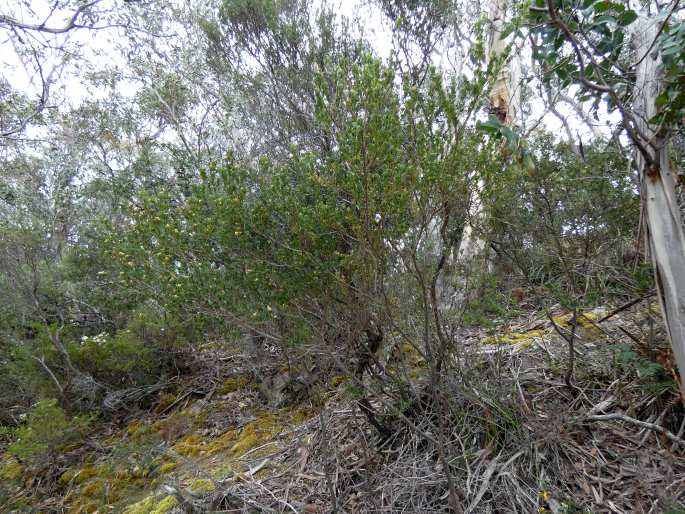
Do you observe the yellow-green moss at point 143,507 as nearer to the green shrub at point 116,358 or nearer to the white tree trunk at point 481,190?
the green shrub at point 116,358

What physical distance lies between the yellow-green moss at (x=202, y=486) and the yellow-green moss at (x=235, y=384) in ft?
7.78

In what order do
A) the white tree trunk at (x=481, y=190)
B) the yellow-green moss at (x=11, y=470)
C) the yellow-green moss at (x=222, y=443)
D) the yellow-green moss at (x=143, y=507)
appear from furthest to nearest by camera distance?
the yellow-green moss at (x=11, y=470)
the yellow-green moss at (x=222, y=443)
the yellow-green moss at (x=143, y=507)
the white tree trunk at (x=481, y=190)

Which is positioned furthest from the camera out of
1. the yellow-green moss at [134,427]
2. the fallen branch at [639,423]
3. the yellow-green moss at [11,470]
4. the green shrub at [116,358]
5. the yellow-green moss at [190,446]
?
the green shrub at [116,358]

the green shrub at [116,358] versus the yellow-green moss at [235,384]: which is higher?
the green shrub at [116,358]

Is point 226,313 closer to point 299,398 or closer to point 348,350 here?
point 348,350

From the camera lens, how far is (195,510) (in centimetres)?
361

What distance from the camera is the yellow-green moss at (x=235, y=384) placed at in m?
6.62

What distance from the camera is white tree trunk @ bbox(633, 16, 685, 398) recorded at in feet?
8.61

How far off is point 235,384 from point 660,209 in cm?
572

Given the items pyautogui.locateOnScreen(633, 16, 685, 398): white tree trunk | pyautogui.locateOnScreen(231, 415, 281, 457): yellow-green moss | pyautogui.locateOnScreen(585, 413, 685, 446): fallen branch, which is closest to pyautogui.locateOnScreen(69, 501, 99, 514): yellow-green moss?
pyautogui.locateOnScreen(231, 415, 281, 457): yellow-green moss

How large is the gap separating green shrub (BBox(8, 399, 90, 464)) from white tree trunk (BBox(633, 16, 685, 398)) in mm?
6231

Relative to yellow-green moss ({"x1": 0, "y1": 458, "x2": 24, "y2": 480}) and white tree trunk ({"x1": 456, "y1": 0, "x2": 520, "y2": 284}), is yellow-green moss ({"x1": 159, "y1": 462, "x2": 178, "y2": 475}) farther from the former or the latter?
white tree trunk ({"x1": 456, "y1": 0, "x2": 520, "y2": 284})

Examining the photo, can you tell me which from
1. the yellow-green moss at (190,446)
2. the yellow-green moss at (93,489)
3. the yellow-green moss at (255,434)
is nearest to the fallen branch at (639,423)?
the yellow-green moss at (255,434)

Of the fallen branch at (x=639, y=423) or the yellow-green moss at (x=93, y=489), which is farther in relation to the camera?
the yellow-green moss at (x=93, y=489)
